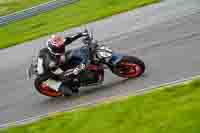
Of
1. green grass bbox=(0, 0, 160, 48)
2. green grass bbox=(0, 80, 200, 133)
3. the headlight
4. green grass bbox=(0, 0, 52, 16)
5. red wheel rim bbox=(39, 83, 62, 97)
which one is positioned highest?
the headlight

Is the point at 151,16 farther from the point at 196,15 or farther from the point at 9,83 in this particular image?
the point at 9,83

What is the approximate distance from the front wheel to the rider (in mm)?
886

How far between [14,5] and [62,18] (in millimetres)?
7231

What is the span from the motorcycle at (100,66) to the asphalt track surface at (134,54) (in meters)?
0.28

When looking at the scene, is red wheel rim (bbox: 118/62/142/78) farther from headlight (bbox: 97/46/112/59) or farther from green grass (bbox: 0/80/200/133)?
green grass (bbox: 0/80/200/133)

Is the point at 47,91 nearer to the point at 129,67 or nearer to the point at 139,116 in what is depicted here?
the point at 129,67

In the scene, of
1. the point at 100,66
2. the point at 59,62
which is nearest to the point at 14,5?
the point at 59,62

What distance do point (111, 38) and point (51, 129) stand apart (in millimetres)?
6822

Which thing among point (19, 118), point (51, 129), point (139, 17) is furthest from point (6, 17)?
point (51, 129)

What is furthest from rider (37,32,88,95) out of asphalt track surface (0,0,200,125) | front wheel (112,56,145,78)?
front wheel (112,56,145,78)

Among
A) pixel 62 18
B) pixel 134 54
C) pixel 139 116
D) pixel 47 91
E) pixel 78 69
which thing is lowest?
pixel 62 18

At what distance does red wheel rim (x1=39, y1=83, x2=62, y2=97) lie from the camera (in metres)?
14.3

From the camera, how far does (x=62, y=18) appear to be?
949 inches

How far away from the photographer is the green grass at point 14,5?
29188 millimetres
